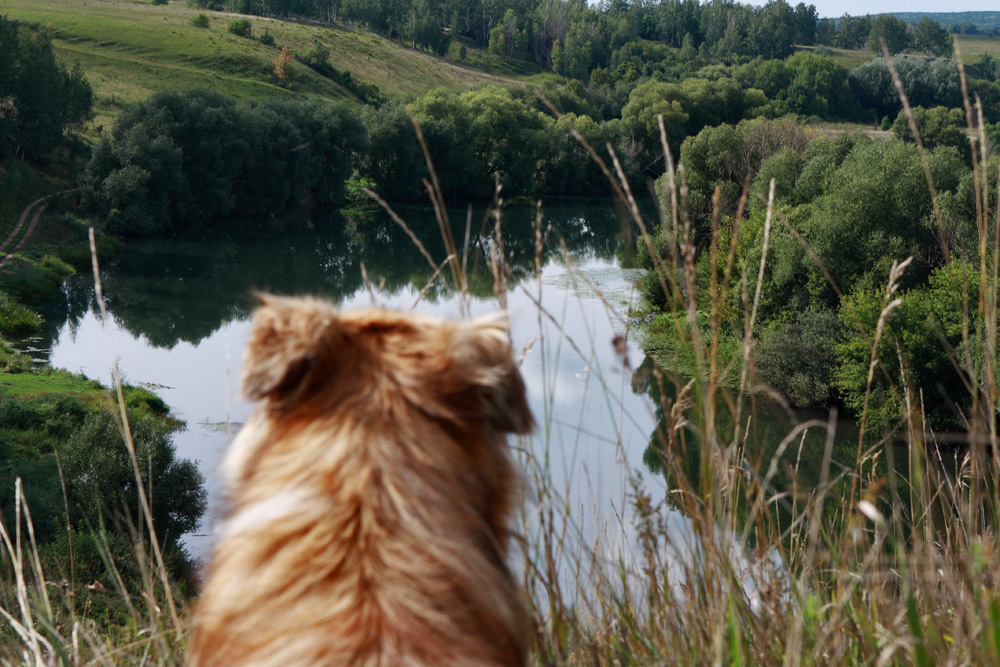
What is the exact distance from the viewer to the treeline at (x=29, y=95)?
1336 inches

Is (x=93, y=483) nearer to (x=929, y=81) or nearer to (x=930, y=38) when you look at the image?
(x=929, y=81)

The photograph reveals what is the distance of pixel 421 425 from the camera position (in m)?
0.92

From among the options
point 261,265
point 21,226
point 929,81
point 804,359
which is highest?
point 929,81

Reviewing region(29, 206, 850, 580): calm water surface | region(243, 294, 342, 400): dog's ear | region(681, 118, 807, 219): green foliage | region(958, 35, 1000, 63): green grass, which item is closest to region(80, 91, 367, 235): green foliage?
region(29, 206, 850, 580): calm water surface

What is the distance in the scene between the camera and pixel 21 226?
29.5 m

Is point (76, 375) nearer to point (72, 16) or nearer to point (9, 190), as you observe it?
point (9, 190)

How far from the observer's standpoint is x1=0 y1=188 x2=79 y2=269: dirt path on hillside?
1048 inches

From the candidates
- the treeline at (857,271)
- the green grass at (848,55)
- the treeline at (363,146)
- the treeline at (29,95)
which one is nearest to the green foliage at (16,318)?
the treeline at (363,146)

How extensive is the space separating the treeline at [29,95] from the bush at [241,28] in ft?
120

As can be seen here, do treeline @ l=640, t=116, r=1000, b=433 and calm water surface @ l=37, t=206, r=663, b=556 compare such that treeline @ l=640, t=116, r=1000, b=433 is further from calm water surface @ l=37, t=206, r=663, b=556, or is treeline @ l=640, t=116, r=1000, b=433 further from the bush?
the bush

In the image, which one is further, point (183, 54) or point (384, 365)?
point (183, 54)

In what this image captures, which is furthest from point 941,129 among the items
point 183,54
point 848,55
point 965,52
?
point 965,52

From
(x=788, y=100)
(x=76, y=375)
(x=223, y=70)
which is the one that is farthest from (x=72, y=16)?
(x=788, y=100)

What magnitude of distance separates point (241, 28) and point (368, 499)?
78.6 meters
